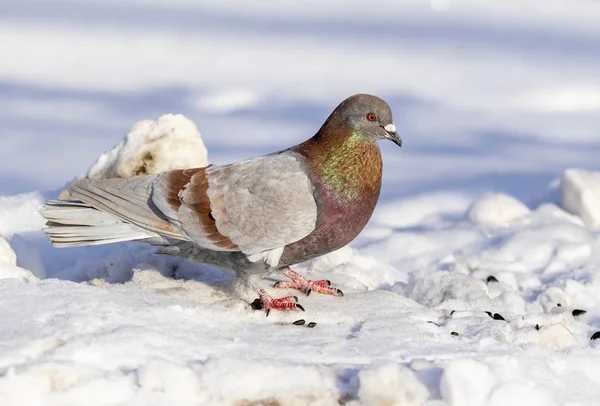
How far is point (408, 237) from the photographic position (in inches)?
290

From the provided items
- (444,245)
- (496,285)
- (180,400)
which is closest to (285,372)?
(180,400)

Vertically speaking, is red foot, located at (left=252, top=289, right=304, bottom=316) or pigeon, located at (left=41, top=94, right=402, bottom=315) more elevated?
pigeon, located at (left=41, top=94, right=402, bottom=315)

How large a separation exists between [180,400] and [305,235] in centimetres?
156

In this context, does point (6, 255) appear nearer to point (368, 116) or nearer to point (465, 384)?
point (368, 116)

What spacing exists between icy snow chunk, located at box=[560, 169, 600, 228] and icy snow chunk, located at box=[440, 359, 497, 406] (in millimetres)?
4270

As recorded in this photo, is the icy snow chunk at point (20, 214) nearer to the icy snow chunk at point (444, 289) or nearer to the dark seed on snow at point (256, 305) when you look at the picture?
the dark seed on snow at point (256, 305)

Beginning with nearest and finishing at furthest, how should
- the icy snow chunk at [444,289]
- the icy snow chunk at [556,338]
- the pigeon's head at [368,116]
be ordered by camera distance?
the icy snow chunk at [556,338], the pigeon's head at [368,116], the icy snow chunk at [444,289]

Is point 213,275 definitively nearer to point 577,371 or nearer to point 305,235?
point 305,235

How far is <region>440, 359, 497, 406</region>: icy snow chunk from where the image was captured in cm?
348

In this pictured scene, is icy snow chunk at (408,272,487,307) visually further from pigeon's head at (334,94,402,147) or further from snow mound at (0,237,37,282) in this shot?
snow mound at (0,237,37,282)

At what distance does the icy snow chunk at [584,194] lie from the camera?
7.53 metres

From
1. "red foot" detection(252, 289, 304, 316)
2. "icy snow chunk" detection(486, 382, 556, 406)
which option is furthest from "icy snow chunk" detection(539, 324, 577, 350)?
"red foot" detection(252, 289, 304, 316)

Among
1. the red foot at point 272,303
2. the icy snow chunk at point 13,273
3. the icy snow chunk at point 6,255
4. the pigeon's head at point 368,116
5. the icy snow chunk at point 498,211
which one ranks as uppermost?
the pigeon's head at point 368,116

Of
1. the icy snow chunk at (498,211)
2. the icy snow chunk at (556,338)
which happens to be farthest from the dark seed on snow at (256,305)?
the icy snow chunk at (498,211)
